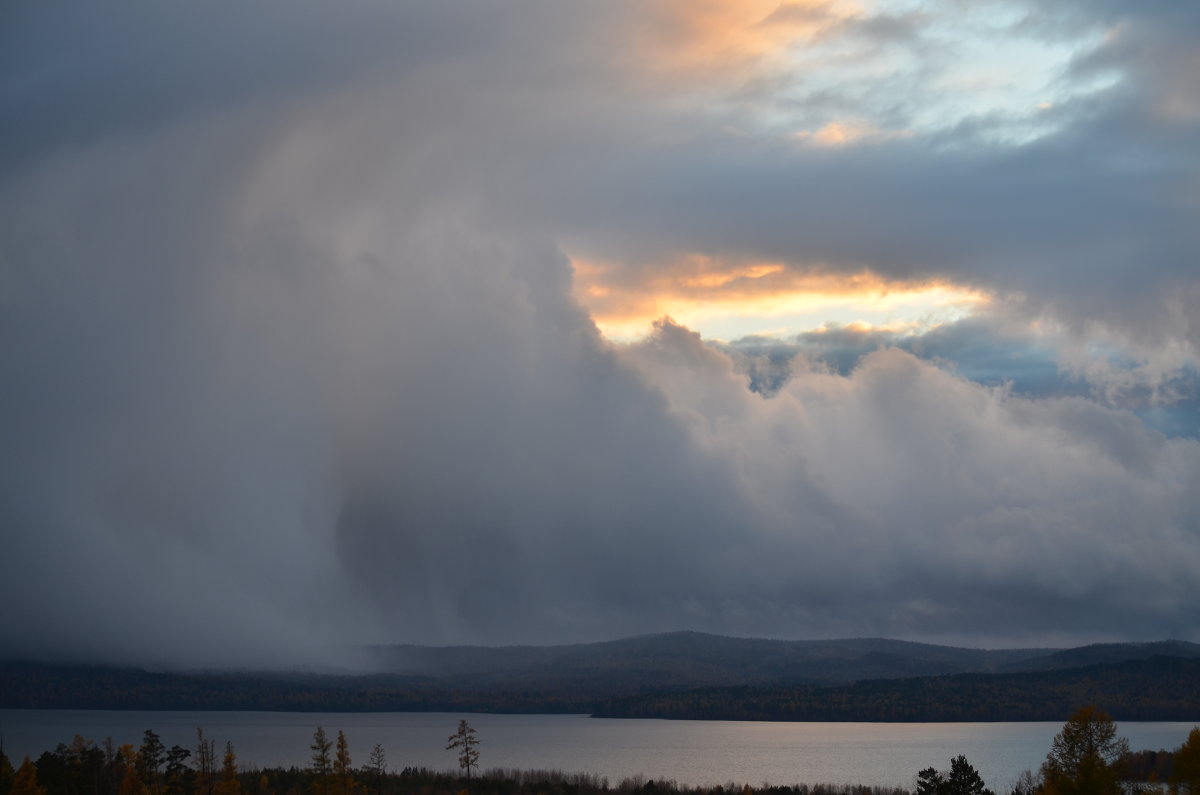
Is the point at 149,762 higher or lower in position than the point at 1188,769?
higher

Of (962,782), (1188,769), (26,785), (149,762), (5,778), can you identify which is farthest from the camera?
(149,762)

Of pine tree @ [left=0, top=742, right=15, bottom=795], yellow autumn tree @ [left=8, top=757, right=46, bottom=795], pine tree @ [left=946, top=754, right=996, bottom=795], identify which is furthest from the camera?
pine tree @ [left=0, top=742, right=15, bottom=795]

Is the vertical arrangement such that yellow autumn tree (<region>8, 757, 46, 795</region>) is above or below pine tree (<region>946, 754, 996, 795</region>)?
above

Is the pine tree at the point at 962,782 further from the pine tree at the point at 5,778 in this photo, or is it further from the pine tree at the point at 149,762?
the pine tree at the point at 5,778

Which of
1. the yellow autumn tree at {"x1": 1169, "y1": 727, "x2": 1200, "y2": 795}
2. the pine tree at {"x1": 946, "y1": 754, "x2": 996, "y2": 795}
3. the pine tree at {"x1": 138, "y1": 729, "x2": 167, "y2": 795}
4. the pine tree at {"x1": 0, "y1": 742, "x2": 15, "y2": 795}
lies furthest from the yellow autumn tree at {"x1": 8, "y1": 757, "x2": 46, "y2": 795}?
the yellow autumn tree at {"x1": 1169, "y1": 727, "x2": 1200, "y2": 795}

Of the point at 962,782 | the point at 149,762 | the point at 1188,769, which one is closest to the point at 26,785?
the point at 149,762

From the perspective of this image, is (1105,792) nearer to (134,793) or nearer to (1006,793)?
(134,793)

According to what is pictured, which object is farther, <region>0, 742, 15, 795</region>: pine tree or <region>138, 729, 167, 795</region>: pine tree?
<region>138, 729, 167, 795</region>: pine tree

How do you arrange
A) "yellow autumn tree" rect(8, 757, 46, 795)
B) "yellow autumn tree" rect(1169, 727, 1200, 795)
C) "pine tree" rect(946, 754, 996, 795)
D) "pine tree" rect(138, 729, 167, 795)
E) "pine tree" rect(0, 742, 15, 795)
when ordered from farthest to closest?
1. "pine tree" rect(138, 729, 167, 795)
2. "pine tree" rect(0, 742, 15, 795)
3. "yellow autumn tree" rect(8, 757, 46, 795)
4. "yellow autumn tree" rect(1169, 727, 1200, 795)
5. "pine tree" rect(946, 754, 996, 795)

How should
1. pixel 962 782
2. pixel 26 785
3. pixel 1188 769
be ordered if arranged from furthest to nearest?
pixel 26 785, pixel 1188 769, pixel 962 782

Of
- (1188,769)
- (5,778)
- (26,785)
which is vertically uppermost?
(26,785)

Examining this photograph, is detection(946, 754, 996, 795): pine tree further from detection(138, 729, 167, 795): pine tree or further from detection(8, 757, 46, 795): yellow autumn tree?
detection(138, 729, 167, 795): pine tree

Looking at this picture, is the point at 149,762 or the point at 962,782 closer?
the point at 962,782

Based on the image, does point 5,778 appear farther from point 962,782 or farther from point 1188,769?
point 1188,769
